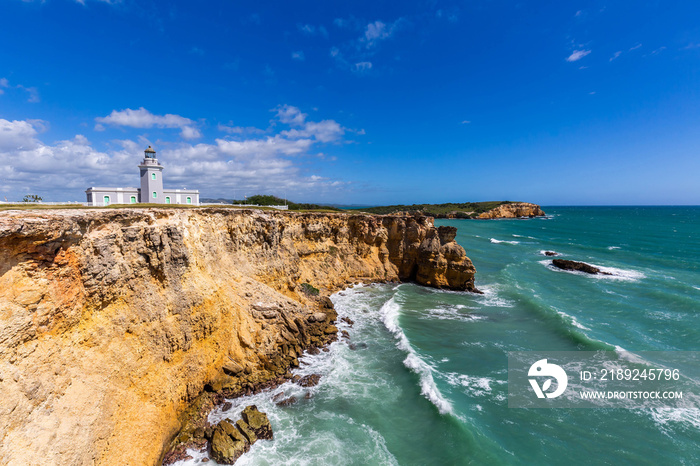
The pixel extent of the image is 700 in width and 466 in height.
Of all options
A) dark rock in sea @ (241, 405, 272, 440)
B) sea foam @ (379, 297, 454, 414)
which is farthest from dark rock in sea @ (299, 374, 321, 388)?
sea foam @ (379, 297, 454, 414)

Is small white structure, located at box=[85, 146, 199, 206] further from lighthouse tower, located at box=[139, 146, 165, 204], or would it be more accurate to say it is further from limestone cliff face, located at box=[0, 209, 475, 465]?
limestone cliff face, located at box=[0, 209, 475, 465]

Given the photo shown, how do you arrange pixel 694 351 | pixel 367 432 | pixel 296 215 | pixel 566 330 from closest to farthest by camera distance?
pixel 367 432
pixel 694 351
pixel 566 330
pixel 296 215

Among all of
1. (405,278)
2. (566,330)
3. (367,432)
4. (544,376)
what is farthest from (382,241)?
(367,432)

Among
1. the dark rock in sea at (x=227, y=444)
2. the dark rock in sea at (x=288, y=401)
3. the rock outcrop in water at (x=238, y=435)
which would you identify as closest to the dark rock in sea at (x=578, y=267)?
the dark rock in sea at (x=288, y=401)

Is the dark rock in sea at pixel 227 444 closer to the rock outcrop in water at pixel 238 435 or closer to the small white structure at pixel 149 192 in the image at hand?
the rock outcrop in water at pixel 238 435

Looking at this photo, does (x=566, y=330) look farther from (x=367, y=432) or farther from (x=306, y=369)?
(x=306, y=369)

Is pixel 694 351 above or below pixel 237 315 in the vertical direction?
below
